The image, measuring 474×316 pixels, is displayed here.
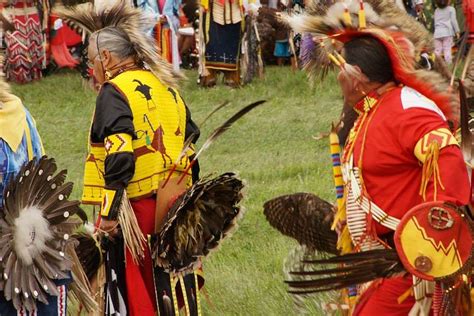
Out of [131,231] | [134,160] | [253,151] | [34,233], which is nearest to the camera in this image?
[34,233]

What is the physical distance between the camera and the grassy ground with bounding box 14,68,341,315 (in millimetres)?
6375

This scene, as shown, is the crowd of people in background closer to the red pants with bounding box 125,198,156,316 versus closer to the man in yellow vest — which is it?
the man in yellow vest

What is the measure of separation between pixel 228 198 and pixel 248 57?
8.33 m

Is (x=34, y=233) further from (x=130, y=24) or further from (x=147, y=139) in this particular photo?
(x=130, y=24)

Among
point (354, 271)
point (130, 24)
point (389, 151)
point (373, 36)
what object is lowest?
point (354, 271)

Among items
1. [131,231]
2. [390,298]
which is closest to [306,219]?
[131,231]

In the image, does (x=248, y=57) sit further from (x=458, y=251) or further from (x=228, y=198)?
(x=458, y=251)

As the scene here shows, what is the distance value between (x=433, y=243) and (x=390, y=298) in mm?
363

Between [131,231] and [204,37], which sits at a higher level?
[131,231]

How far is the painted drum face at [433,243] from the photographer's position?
3893mm

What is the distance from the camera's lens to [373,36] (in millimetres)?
4305

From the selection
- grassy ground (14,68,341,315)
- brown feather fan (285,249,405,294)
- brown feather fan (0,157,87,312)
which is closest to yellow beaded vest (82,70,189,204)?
brown feather fan (0,157,87,312)

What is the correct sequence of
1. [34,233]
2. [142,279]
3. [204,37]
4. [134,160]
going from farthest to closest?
1. [204,37]
2. [142,279]
3. [134,160]
4. [34,233]

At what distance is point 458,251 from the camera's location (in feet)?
12.8
